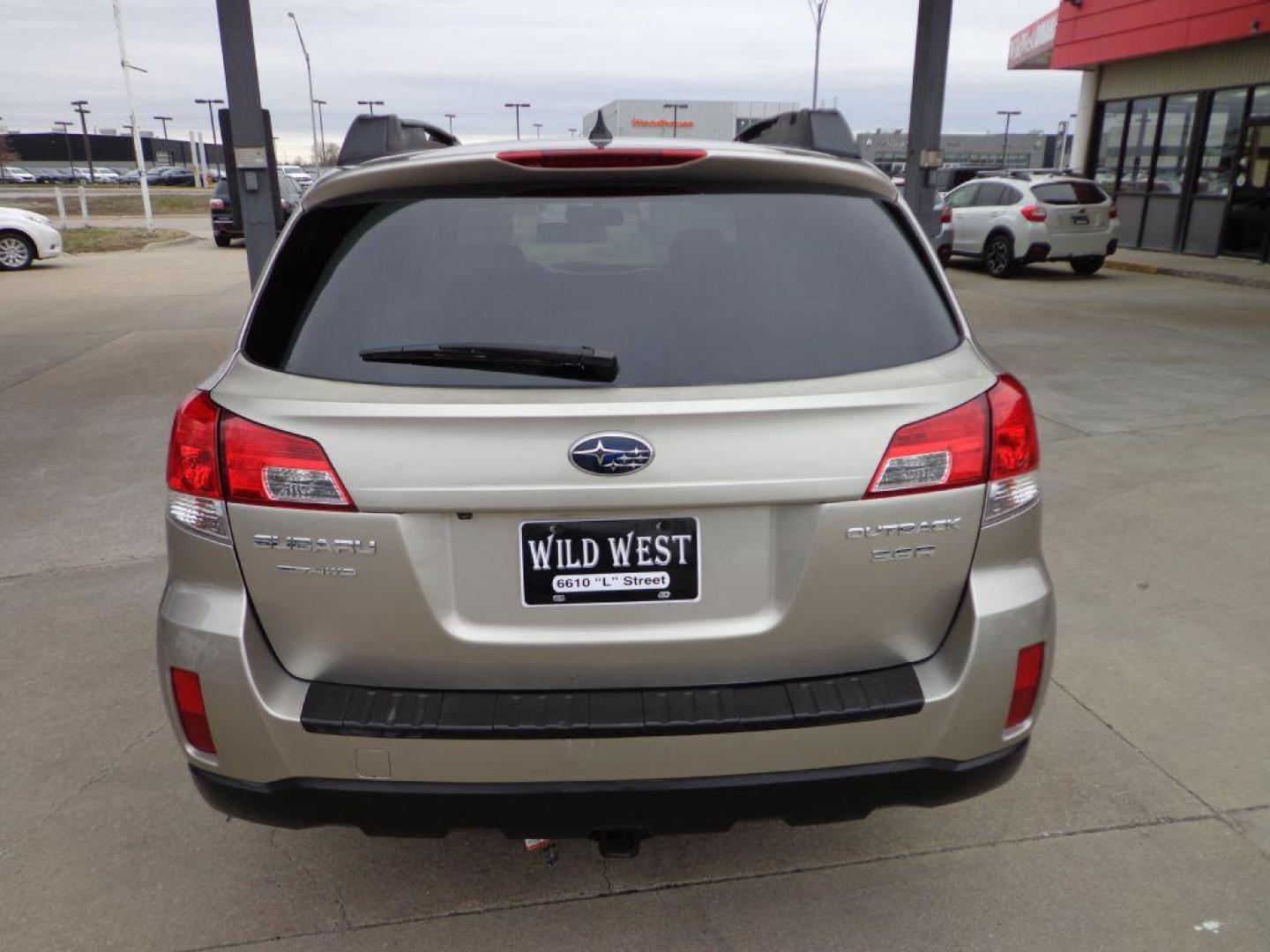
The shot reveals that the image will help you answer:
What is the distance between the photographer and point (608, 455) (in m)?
1.93

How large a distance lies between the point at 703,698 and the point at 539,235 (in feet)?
3.56

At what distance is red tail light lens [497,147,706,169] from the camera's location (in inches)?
87.2

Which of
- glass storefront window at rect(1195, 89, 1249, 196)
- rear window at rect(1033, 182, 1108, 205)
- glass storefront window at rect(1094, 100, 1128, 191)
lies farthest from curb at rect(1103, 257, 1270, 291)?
glass storefront window at rect(1094, 100, 1128, 191)

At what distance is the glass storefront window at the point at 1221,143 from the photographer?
1831cm

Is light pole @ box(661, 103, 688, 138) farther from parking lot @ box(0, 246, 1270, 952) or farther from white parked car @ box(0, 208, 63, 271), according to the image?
parking lot @ box(0, 246, 1270, 952)

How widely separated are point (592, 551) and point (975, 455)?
2.65 feet

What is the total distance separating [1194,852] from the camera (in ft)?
9.01

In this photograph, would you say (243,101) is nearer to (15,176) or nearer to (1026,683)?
(1026,683)

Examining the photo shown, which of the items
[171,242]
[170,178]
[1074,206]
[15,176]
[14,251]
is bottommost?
[15,176]

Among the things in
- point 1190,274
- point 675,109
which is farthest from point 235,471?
point 675,109

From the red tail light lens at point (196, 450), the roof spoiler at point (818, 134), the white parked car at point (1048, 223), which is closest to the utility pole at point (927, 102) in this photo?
the white parked car at point (1048, 223)

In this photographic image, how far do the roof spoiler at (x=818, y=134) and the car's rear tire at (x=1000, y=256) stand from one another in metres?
15.5

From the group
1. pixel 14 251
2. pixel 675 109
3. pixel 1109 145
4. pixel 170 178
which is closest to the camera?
pixel 14 251

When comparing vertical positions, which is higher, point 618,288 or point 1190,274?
point 618,288
